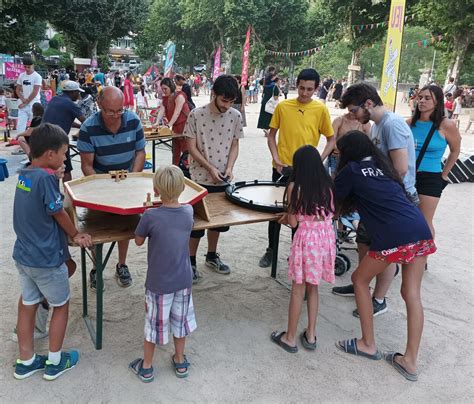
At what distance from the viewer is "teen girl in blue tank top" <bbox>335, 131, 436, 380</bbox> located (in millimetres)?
2535

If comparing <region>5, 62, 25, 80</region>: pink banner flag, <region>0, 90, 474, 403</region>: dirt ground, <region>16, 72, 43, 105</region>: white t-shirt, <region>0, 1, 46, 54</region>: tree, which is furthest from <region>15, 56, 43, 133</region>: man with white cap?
<region>0, 1, 46, 54</region>: tree

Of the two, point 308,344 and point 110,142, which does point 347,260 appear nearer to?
point 308,344

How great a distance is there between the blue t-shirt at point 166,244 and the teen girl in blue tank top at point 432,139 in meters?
2.25

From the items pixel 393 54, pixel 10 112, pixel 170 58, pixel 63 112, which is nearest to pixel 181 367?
pixel 63 112

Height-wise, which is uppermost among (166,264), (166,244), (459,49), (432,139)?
(459,49)

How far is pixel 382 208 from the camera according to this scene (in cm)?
255

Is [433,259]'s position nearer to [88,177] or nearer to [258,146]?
[88,177]

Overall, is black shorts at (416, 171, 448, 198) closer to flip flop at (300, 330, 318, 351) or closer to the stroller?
the stroller

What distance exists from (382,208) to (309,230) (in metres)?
0.44

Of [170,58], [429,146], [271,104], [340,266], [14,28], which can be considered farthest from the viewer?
[14,28]

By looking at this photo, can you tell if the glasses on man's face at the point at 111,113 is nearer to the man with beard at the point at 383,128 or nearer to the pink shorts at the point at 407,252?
the man with beard at the point at 383,128

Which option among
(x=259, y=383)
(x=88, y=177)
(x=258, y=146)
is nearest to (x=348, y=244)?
(x=259, y=383)

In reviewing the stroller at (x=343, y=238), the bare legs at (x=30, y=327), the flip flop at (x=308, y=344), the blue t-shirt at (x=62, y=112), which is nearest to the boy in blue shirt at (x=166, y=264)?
the bare legs at (x=30, y=327)

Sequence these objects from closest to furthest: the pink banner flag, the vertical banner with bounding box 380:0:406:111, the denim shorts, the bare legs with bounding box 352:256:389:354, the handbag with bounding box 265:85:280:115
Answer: the denim shorts
the bare legs with bounding box 352:256:389:354
the vertical banner with bounding box 380:0:406:111
the handbag with bounding box 265:85:280:115
the pink banner flag
